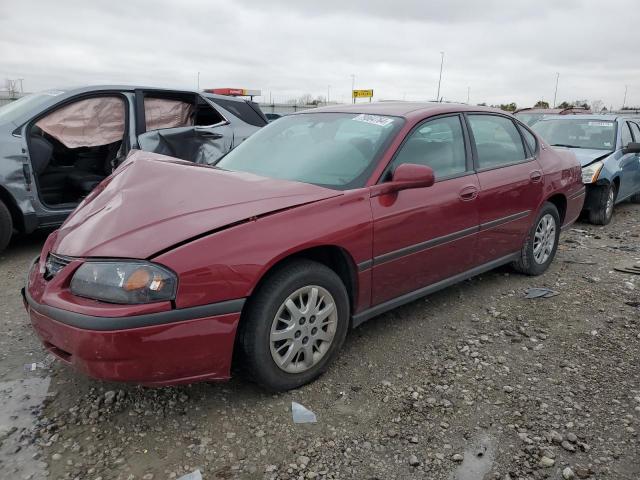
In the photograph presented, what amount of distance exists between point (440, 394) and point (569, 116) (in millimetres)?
7138

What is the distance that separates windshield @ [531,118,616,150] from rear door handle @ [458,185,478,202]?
16.9 ft

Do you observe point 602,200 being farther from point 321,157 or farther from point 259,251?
point 259,251

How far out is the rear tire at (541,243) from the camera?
14.9ft

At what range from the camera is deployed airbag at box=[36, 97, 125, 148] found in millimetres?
5082

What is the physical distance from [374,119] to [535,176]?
174cm

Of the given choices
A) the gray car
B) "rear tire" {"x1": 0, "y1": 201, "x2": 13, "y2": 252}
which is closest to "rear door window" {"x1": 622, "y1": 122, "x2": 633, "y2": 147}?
the gray car

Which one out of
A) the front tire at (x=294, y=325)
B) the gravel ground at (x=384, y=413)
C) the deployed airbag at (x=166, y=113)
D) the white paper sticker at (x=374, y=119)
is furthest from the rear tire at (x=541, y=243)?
the deployed airbag at (x=166, y=113)

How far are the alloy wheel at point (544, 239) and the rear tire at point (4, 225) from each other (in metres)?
4.73

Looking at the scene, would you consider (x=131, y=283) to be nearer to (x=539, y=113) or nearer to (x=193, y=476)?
(x=193, y=476)

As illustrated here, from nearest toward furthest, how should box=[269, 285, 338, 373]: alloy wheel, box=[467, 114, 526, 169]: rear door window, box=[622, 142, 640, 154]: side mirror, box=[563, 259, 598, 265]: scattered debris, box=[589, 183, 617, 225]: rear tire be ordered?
box=[269, 285, 338, 373]: alloy wheel < box=[467, 114, 526, 169]: rear door window < box=[563, 259, 598, 265]: scattered debris < box=[589, 183, 617, 225]: rear tire < box=[622, 142, 640, 154]: side mirror

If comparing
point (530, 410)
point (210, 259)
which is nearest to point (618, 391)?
point (530, 410)

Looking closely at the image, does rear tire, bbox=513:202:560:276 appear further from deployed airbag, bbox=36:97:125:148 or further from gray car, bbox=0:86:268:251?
deployed airbag, bbox=36:97:125:148

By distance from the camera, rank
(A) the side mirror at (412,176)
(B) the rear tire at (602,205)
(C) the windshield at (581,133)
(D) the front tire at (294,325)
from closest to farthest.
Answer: (D) the front tire at (294,325) < (A) the side mirror at (412,176) < (B) the rear tire at (602,205) < (C) the windshield at (581,133)

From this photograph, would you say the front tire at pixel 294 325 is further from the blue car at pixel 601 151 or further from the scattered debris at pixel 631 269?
the blue car at pixel 601 151
